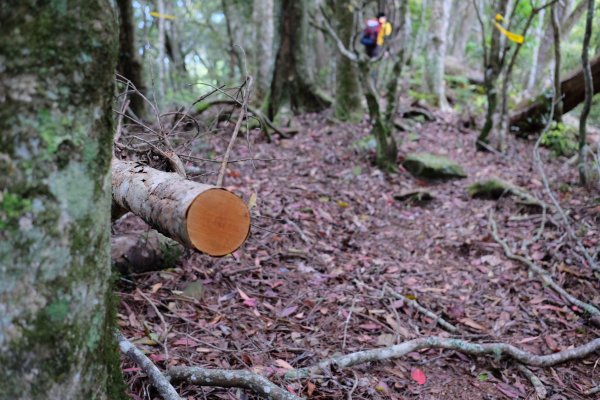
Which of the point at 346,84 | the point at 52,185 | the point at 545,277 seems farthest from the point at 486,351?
the point at 346,84

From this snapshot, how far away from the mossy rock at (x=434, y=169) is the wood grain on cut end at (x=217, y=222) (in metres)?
5.49

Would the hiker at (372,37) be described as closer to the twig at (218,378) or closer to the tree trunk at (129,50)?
the tree trunk at (129,50)

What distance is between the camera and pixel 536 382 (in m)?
3.04

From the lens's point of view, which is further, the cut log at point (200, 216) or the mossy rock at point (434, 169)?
the mossy rock at point (434, 169)

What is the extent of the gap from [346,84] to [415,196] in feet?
10.7

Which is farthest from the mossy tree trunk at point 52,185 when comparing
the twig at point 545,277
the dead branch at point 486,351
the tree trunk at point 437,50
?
the tree trunk at point 437,50

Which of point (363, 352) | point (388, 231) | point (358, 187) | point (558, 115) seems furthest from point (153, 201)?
point (558, 115)

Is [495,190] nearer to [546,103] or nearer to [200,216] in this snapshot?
[546,103]

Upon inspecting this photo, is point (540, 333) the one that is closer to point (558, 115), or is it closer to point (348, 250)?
point (348, 250)

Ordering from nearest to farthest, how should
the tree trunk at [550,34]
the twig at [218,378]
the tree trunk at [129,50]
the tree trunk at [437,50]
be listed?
1. the twig at [218,378]
2. the tree trunk at [129,50]
3. the tree trunk at [550,34]
4. the tree trunk at [437,50]

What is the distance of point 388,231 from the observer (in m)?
5.52

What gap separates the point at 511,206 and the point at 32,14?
224 inches

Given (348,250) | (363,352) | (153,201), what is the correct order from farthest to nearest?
(348,250) → (363,352) → (153,201)

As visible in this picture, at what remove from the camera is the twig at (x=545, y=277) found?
12.4 ft
